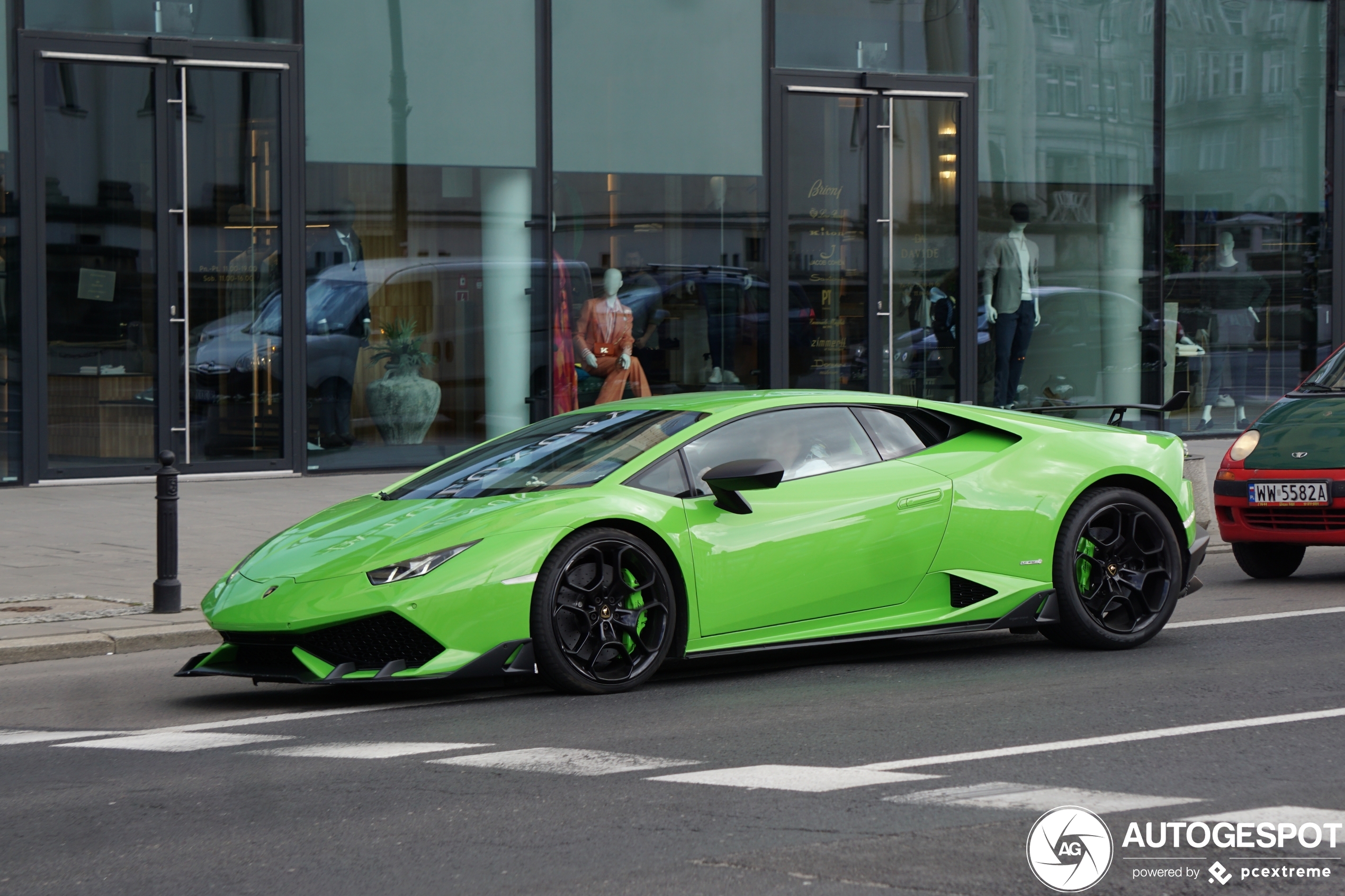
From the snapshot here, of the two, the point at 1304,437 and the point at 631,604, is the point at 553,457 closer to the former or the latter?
the point at 631,604

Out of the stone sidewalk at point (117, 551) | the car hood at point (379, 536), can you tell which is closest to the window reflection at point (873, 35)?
the stone sidewalk at point (117, 551)

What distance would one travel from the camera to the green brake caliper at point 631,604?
22.9 feet

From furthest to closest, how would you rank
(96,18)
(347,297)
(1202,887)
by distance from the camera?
(347,297), (96,18), (1202,887)

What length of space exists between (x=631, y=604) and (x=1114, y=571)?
8.07ft

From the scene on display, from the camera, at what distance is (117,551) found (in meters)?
11.8

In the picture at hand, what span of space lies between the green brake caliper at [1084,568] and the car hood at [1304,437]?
306cm

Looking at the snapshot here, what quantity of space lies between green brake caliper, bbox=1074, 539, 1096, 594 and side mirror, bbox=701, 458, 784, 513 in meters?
1.64

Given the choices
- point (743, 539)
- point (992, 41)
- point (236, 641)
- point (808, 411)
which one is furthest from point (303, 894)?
point (992, 41)

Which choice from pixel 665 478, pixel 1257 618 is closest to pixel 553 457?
pixel 665 478

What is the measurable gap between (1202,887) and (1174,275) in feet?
59.5

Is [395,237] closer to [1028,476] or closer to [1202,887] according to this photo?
[1028,476]

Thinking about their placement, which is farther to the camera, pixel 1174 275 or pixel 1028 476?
pixel 1174 275

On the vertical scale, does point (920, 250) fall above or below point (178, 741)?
above

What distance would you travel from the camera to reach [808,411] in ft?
25.5
